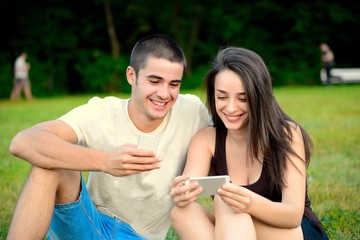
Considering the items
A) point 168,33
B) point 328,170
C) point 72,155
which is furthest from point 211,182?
point 168,33

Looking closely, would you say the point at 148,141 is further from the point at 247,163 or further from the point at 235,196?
the point at 247,163

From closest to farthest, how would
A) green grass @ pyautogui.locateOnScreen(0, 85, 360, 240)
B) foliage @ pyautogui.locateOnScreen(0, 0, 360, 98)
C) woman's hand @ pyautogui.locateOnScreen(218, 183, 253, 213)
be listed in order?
woman's hand @ pyautogui.locateOnScreen(218, 183, 253, 213), green grass @ pyautogui.locateOnScreen(0, 85, 360, 240), foliage @ pyautogui.locateOnScreen(0, 0, 360, 98)

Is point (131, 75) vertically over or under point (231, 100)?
over

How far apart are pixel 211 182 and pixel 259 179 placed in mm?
487

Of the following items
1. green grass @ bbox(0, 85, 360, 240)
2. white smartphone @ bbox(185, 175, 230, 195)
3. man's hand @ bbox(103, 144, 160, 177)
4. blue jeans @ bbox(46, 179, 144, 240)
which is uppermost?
man's hand @ bbox(103, 144, 160, 177)

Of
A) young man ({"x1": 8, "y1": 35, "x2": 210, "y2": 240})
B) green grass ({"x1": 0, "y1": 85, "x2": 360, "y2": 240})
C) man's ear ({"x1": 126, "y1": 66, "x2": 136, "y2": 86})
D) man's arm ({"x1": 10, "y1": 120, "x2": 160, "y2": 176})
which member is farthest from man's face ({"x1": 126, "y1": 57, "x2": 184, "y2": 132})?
green grass ({"x1": 0, "y1": 85, "x2": 360, "y2": 240})

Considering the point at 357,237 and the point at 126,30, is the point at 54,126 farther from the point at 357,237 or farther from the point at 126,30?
the point at 126,30

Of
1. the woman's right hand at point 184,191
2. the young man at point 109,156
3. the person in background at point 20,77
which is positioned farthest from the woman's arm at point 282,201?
the person in background at point 20,77

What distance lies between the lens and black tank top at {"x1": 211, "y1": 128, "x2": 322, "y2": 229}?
11.0ft

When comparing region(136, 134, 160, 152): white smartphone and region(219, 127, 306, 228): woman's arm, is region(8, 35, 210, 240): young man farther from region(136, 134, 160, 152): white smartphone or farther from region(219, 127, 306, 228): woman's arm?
region(219, 127, 306, 228): woman's arm

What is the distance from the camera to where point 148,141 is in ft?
9.55

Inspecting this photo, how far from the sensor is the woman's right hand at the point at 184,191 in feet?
9.98

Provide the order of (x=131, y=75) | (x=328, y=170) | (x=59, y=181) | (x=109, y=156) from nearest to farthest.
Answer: (x=109, y=156) → (x=59, y=181) → (x=131, y=75) → (x=328, y=170)

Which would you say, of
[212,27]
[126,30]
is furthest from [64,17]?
[212,27]
